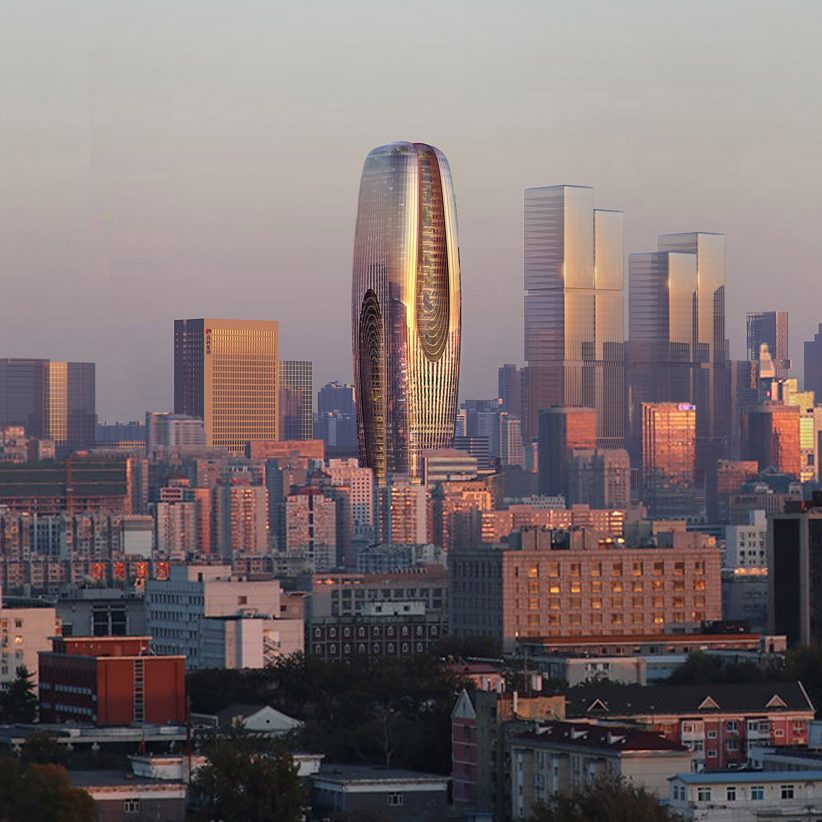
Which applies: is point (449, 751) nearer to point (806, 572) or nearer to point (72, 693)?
point (72, 693)

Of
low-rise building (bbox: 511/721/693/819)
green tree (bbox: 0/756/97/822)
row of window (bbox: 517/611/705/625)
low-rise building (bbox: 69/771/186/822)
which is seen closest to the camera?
green tree (bbox: 0/756/97/822)

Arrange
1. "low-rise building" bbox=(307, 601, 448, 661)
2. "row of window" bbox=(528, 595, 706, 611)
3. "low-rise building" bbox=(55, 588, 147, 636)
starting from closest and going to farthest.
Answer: "low-rise building" bbox=(307, 601, 448, 661) < "low-rise building" bbox=(55, 588, 147, 636) < "row of window" bbox=(528, 595, 706, 611)

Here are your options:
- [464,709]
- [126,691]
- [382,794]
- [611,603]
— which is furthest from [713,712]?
[611,603]

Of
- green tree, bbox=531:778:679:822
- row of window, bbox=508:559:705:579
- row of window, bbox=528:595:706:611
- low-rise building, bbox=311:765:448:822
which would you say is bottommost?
low-rise building, bbox=311:765:448:822

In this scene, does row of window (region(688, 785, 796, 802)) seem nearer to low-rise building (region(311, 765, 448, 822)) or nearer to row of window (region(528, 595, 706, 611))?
low-rise building (region(311, 765, 448, 822))

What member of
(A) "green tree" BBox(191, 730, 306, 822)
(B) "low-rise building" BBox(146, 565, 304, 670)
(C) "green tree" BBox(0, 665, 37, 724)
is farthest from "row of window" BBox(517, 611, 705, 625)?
(A) "green tree" BBox(191, 730, 306, 822)

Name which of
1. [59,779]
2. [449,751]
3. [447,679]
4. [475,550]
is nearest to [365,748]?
[449,751]
